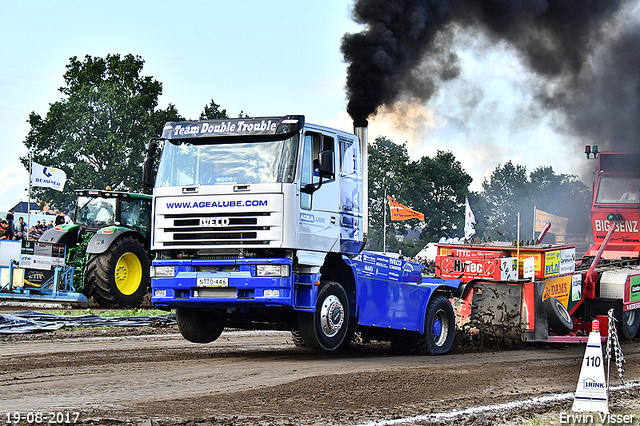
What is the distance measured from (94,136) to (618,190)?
146 ft

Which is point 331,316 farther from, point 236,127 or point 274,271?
point 236,127

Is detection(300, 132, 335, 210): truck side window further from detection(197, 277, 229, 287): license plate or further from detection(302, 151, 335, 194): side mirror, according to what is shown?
detection(197, 277, 229, 287): license plate

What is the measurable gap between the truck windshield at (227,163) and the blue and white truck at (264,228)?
0.04 feet

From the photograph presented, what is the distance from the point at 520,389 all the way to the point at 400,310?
3.22 m

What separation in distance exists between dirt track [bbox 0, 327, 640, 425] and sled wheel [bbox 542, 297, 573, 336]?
51 centimetres

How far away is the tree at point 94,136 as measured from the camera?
5453 cm

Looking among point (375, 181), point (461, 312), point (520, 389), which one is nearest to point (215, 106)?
point (375, 181)

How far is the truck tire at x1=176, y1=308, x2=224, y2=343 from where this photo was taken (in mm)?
10984

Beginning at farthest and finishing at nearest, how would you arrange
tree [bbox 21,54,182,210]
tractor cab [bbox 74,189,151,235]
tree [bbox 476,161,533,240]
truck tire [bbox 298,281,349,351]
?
tree [bbox 476,161,533,240], tree [bbox 21,54,182,210], tractor cab [bbox 74,189,151,235], truck tire [bbox 298,281,349,351]

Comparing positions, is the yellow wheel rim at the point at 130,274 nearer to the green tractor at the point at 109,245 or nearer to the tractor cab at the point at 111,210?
the green tractor at the point at 109,245

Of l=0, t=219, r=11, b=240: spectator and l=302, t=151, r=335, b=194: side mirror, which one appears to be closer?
l=302, t=151, r=335, b=194: side mirror
